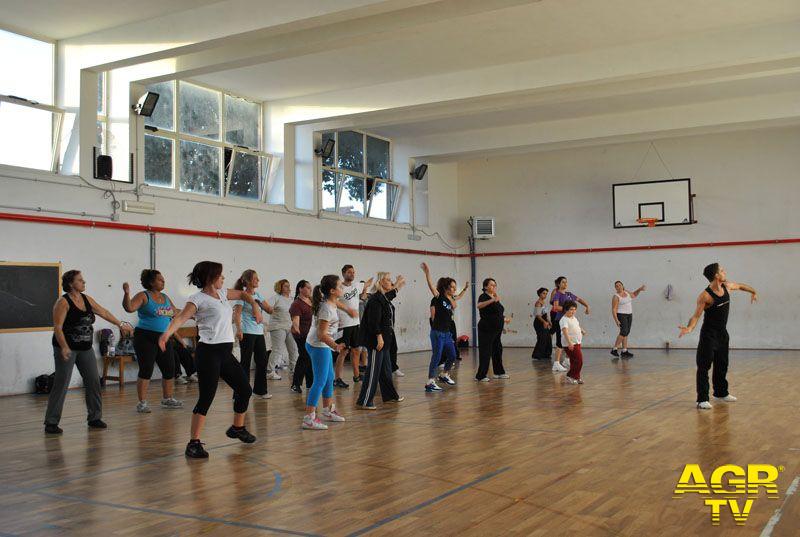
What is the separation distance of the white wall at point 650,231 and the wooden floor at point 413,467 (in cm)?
961

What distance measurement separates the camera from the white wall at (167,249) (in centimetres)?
1167

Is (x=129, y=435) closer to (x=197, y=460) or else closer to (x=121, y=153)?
(x=197, y=460)

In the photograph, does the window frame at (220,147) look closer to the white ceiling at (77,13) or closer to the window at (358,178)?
the window at (358,178)

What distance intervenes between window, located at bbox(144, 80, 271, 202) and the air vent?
700 centimetres

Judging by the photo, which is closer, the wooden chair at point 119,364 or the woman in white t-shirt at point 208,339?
the woman in white t-shirt at point 208,339

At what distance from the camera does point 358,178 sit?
19406mm

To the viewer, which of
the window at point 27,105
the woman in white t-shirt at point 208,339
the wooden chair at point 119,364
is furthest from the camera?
the wooden chair at point 119,364

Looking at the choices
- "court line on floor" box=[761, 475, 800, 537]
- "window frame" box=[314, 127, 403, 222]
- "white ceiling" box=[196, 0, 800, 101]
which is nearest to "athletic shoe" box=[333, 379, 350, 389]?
"white ceiling" box=[196, 0, 800, 101]

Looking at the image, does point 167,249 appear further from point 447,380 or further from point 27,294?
point 447,380

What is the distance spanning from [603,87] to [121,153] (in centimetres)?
859

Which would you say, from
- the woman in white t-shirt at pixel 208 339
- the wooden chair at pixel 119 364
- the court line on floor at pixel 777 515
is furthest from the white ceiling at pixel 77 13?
the court line on floor at pixel 777 515

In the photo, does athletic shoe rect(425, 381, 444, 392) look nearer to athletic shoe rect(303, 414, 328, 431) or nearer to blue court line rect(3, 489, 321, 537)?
athletic shoe rect(303, 414, 328, 431)

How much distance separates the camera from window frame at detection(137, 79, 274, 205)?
14.4 m

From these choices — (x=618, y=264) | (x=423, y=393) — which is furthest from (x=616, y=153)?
(x=423, y=393)
